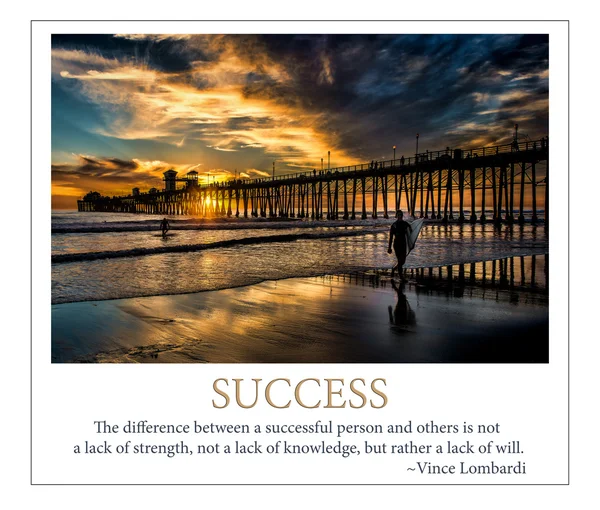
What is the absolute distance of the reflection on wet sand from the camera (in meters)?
4.16

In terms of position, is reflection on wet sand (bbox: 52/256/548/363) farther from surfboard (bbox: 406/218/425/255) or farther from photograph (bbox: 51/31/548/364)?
surfboard (bbox: 406/218/425/255)

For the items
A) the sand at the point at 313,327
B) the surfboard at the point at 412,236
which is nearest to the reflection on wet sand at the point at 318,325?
the sand at the point at 313,327

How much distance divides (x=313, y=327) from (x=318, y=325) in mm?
98

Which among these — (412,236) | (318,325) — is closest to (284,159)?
(412,236)

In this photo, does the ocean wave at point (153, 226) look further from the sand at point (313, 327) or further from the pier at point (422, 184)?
the sand at point (313, 327)

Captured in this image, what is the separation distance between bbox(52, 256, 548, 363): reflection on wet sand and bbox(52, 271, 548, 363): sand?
1cm

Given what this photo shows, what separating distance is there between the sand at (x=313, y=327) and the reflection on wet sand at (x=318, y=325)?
1 centimetres

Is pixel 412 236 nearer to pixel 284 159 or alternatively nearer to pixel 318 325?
pixel 318 325

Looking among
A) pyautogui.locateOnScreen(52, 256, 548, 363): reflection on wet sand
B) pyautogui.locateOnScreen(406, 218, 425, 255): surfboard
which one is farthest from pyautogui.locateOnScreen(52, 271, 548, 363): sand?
pyautogui.locateOnScreen(406, 218, 425, 255): surfboard

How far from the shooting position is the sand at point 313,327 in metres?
4.15
